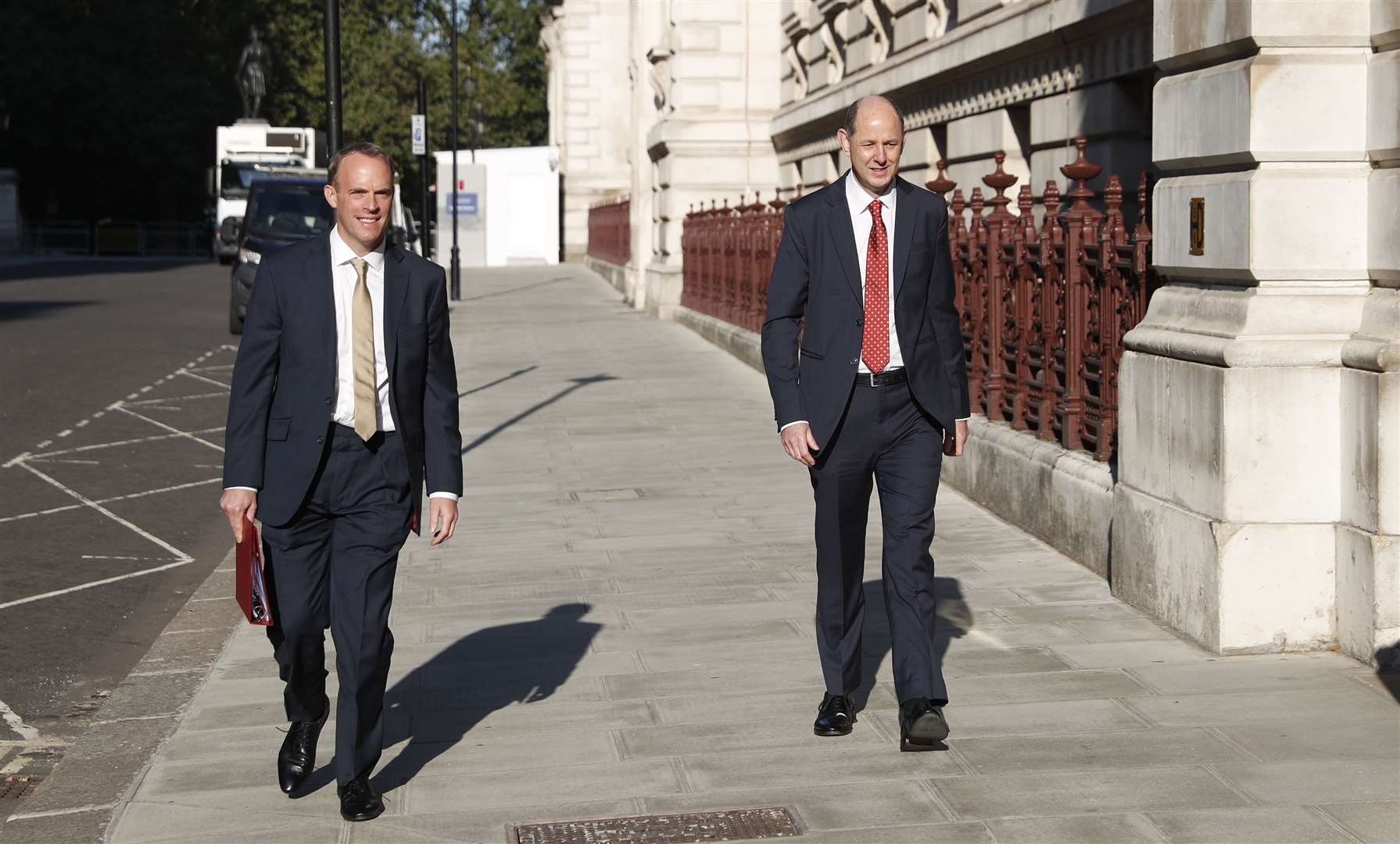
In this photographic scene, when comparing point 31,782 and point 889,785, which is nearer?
point 889,785

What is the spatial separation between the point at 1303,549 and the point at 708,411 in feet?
29.3

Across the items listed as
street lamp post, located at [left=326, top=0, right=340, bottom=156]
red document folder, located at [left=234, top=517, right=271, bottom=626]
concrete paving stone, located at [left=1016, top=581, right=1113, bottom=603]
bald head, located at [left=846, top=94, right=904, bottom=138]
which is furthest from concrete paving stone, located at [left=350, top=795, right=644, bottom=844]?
street lamp post, located at [left=326, top=0, right=340, bottom=156]

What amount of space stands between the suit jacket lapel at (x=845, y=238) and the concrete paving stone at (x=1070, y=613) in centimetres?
225

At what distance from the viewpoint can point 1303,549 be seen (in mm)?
6387

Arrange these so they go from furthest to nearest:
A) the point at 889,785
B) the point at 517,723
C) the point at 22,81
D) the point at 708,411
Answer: the point at 22,81 < the point at 708,411 < the point at 517,723 < the point at 889,785

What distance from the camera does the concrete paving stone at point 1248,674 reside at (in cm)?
600

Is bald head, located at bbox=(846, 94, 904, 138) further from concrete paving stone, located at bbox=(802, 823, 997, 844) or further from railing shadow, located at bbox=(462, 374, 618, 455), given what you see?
railing shadow, located at bbox=(462, 374, 618, 455)

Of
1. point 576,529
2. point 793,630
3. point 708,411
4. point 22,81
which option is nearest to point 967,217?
point 708,411

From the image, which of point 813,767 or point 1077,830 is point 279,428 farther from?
point 1077,830

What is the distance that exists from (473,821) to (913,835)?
1151 mm

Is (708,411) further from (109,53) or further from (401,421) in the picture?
(109,53)

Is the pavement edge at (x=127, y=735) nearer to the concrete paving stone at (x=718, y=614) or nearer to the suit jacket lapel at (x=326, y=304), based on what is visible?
the suit jacket lapel at (x=326, y=304)

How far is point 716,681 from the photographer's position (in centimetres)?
625

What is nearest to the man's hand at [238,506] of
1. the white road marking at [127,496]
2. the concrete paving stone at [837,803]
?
the concrete paving stone at [837,803]
